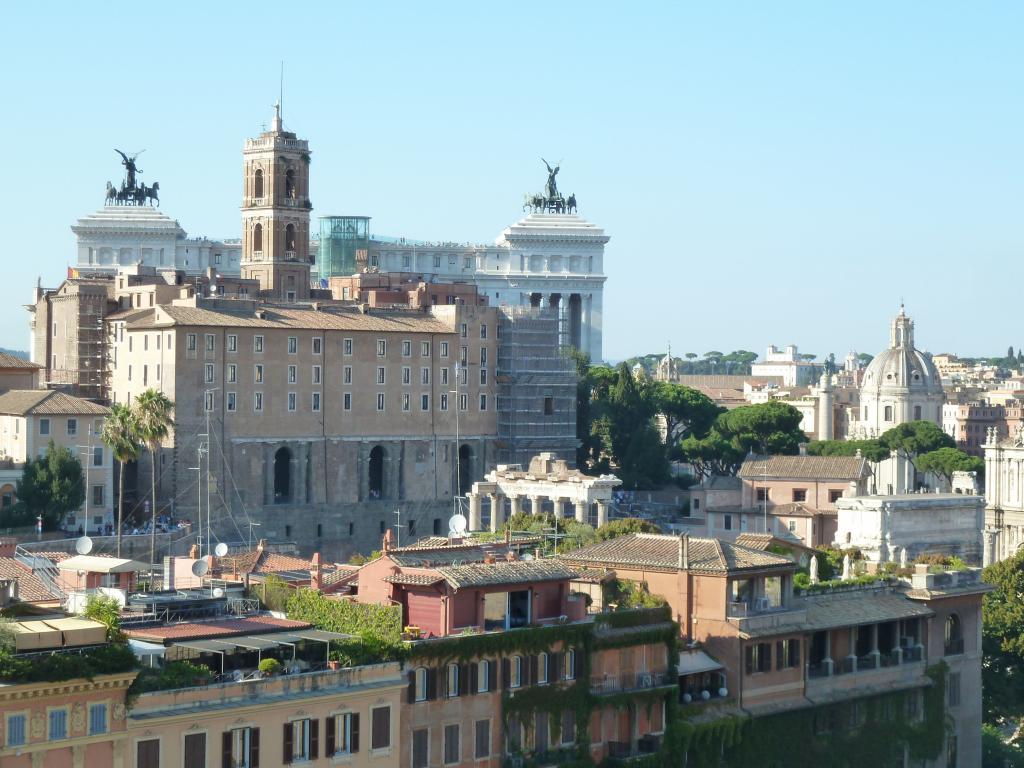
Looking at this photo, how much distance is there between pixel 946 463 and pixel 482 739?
8477 cm

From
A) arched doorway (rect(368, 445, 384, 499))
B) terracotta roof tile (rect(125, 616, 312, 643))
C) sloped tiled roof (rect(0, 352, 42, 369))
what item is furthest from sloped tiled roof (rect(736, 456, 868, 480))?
terracotta roof tile (rect(125, 616, 312, 643))

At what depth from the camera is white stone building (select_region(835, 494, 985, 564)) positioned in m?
76.4

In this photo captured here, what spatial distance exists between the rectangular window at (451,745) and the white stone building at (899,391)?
11729 centimetres

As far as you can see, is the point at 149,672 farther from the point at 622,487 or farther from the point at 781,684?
the point at 622,487

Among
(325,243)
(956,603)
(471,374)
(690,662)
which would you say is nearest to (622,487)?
(471,374)

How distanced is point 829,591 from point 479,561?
9.75 m

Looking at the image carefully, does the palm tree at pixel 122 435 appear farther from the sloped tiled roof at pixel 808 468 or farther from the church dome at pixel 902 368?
the church dome at pixel 902 368

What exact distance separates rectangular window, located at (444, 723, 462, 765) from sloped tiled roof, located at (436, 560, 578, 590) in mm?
2662

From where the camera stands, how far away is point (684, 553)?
48.4 m

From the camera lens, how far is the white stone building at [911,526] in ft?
251

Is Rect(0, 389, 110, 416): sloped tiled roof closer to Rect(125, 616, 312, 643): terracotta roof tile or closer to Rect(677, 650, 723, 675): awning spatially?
Rect(677, 650, 723, 675): awning

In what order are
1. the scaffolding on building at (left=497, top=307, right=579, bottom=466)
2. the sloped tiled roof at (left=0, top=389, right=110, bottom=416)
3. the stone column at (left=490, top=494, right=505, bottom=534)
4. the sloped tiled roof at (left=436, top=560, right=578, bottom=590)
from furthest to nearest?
1. the scaffolding on building at (left=497, top=307, right=579, bottom=466)
2. the stone column at (left=490, top=494, right=505, bottom=534)
3. the sloped tiled roof at (left=0, top=389, right=110, bottom=416)
4. the sloped tiled roof at (left=436, top=560, right=578, bottom=590)

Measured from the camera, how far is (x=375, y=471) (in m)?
96.6

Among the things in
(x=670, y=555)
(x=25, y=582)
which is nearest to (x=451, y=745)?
(x=670, y=555)
